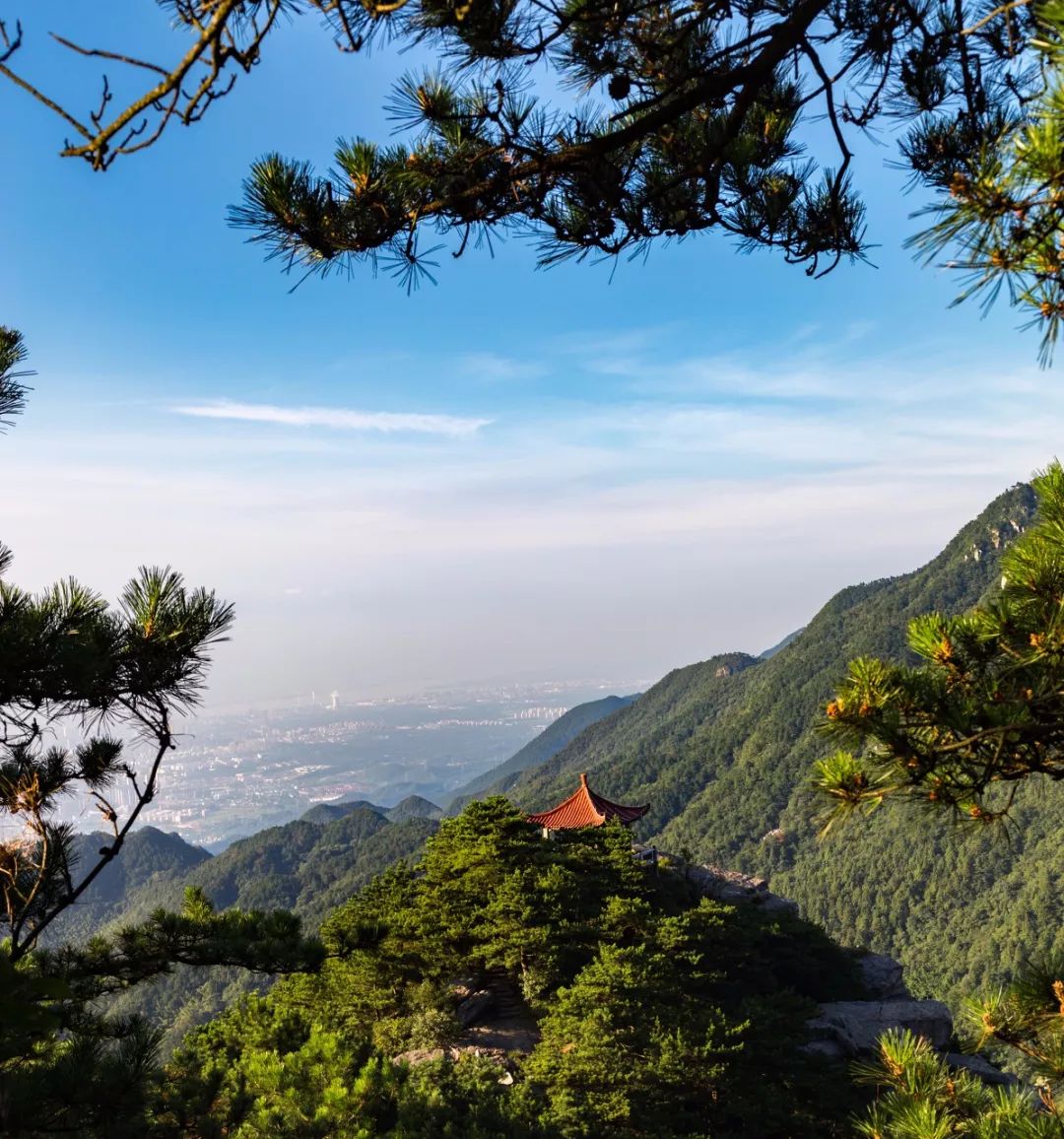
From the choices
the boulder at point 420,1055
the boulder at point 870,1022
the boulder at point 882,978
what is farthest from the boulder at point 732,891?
the boulder at point 420,1055

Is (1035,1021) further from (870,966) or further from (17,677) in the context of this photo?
(870,966)

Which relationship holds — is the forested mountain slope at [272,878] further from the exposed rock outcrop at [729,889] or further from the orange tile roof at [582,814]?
the orange tile roof at [582,814]

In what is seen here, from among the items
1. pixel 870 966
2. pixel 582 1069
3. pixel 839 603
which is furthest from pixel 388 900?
pixel 839 603

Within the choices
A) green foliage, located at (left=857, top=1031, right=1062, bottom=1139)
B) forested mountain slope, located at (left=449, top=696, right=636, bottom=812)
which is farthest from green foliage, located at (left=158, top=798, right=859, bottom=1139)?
forested mountain slope, located at (left=449, top=696, right=636, bottom=812)

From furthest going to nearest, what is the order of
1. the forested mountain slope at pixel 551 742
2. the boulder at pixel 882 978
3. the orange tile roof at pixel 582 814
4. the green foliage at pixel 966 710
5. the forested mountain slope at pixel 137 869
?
the forested mountain slope at pixel 551 742, the forested mountain slope at pixel 137 869, the boulder at pixel 882 978, the orange tile roof at pixel 582 814, the green foliage at pixel 966 710

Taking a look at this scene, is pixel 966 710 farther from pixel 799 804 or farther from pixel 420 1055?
pixel 799 804

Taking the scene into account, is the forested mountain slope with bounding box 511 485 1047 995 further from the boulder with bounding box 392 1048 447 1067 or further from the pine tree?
the pine tree
